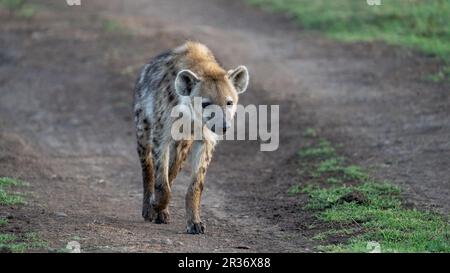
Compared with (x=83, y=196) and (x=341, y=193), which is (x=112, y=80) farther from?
(x=341, y=193)

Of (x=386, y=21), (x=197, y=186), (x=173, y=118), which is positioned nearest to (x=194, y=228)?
(x=197, y=186)

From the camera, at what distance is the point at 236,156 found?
377 inches

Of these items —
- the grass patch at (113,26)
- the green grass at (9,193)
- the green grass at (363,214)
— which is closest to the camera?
the green grass at (363,214)

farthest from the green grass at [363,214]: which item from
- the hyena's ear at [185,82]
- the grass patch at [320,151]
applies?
the hyena's ear at [185,82]

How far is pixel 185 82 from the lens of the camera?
6285 millimetres

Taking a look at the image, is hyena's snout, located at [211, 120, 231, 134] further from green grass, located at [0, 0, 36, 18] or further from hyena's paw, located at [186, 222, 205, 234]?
green grass, located at [0, 0, 36, 18]

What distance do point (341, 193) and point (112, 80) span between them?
5934mm

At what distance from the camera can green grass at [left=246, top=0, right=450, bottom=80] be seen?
43.3ft

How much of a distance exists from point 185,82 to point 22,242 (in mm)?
1619

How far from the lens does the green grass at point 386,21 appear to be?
13.2 m

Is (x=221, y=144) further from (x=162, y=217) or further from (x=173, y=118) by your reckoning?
(x=173, y=118)

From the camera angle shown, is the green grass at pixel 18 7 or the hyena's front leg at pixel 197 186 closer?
the hyena's front leg at pixel 197 186

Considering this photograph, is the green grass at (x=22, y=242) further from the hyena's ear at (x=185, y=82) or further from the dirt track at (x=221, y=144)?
the hyena's ear at (x=185, y=82)
